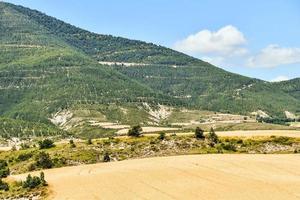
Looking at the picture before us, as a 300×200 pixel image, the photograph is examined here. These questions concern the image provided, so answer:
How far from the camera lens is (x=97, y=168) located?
11794cm

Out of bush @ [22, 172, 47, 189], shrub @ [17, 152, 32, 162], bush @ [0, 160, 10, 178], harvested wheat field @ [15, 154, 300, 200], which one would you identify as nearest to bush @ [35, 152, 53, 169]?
bush @ [0, 160, 10, 178]

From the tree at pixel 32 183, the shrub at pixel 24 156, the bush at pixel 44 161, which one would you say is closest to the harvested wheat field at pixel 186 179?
the tree at pixel 32 183

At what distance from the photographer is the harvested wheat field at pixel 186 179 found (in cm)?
8012

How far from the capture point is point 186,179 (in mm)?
92938

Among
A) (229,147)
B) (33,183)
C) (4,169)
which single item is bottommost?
(4,169)

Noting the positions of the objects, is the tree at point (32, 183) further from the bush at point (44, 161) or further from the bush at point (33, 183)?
the bush at point (44, 161)

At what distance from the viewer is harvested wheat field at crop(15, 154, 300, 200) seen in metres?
80.1

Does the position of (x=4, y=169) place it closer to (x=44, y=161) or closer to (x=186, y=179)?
(x=44, y=161)

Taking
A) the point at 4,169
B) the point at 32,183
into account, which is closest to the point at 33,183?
the point at 32,183

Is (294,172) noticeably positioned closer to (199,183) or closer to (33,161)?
(199,183)

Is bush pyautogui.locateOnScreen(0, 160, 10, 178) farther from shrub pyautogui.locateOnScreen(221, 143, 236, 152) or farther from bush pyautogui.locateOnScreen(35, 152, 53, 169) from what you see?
shrub pyautogui.locateOnScreen(221, 143, 236, 152)

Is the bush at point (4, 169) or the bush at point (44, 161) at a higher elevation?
the bush at point (44, 161)

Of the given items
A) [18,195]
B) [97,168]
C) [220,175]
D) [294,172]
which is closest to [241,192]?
[220,175]

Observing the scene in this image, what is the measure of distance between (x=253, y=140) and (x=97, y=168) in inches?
1891
